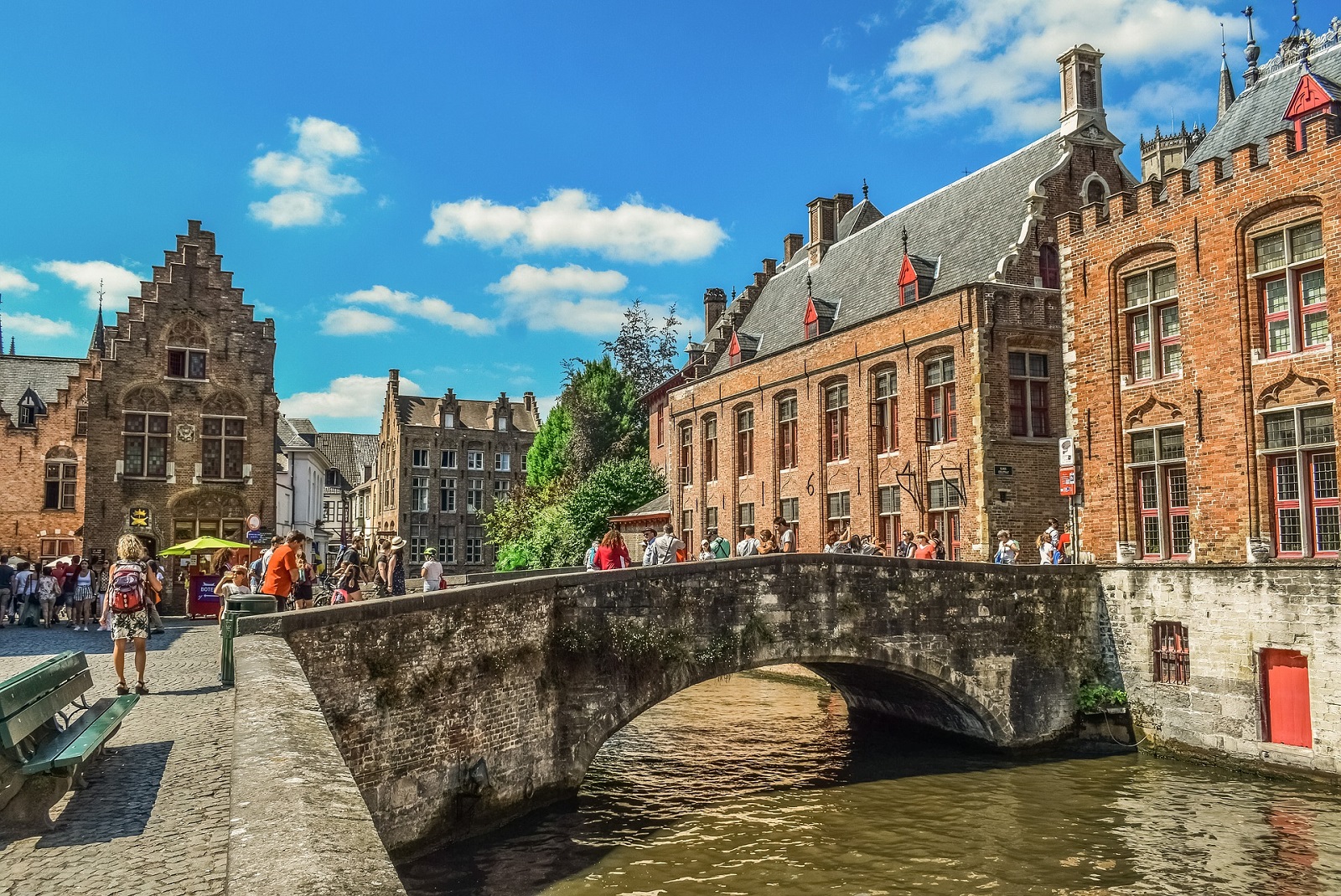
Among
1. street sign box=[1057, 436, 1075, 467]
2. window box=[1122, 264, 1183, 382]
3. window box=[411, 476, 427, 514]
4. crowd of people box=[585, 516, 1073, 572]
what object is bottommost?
crowd of people box=[585, 516, 1073, 572]

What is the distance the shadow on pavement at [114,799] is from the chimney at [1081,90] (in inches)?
855

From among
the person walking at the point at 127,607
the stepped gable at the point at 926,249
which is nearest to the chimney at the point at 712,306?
the stepped gable at the point at 926,249

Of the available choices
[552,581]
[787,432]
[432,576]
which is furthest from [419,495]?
[552,581]

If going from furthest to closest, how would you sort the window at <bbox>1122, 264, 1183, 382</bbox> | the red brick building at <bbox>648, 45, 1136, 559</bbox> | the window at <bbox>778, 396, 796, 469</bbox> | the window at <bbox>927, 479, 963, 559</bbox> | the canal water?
the window at <bbox>778, 396, 796, 469</bbox>
the window at <bbox>927, 479, 963, 559</bbox>
the red brick building at <bbox>648, 45, 1136, 559</bbox>
the window at <bbox>1122, 264, 1183, 382</bbox>
the canal water

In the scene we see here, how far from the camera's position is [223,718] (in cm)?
832

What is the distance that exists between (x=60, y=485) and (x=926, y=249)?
92.3ft

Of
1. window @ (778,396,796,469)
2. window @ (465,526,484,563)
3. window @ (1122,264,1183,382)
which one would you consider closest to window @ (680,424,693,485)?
window @ (778,396,796,469)

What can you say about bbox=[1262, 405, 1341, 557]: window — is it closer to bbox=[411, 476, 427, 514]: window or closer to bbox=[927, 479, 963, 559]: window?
bbox=[927, 479, 963, 559]: window

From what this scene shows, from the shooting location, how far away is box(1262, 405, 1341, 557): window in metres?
14.9

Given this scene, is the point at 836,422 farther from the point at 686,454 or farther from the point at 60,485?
the point at 60,485

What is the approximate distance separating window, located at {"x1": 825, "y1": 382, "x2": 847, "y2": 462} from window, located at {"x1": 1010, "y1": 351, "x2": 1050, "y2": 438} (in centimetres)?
500

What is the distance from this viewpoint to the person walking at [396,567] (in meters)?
15.3

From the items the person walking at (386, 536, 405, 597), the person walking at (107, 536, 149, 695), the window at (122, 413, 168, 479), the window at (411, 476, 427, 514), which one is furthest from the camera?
the window at (411, 476, 427, 514)

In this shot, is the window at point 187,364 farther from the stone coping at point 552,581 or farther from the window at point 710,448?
the window at point 710,448
